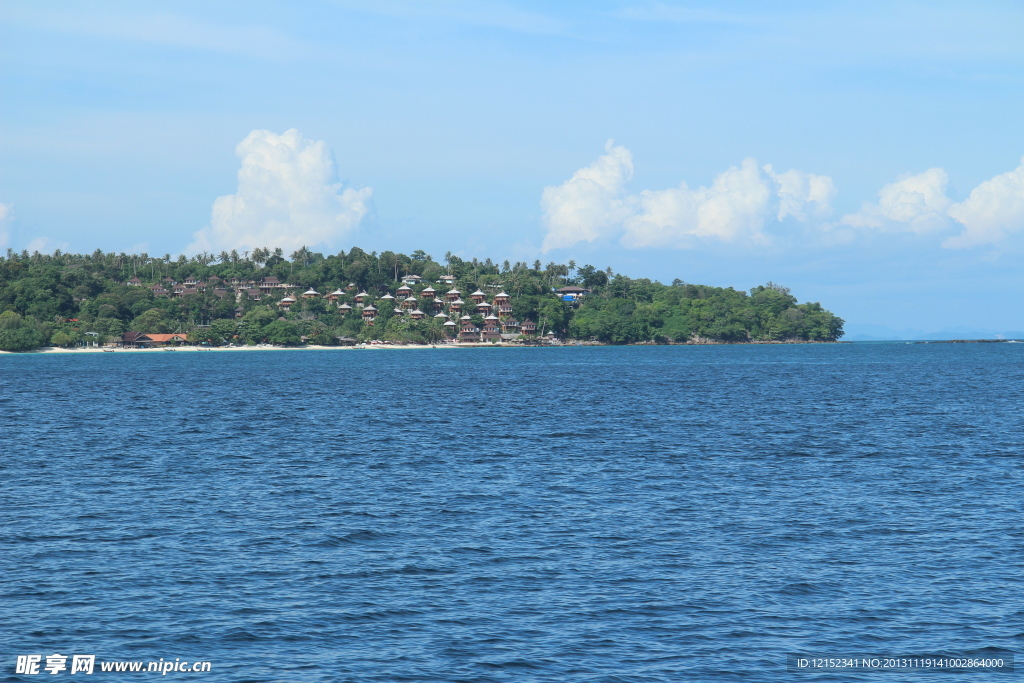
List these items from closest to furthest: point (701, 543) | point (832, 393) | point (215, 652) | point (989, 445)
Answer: point (215, 652)
point (701, 543)
point (989, 445)
point (832, 393)

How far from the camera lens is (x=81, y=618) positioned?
20.6 m

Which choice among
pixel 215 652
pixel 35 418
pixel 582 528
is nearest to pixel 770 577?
pixel 582 528

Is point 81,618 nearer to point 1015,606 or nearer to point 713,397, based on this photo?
point 1015,606

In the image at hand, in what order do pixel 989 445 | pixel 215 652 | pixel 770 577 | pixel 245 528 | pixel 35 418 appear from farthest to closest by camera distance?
pixel 35 418 → pixel 989 445 → pixel 245 528 → pixel 770 577 → pixel 215 652

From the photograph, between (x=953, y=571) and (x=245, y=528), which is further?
(x=245, y=528)

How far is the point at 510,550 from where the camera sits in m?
26.8

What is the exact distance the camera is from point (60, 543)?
27.5m

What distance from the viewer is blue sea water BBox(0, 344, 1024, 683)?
19.0 m

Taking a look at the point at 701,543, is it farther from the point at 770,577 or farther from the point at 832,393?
the point at 832,393

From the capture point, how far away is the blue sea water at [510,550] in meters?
19.0

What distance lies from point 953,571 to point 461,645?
13.7 metres

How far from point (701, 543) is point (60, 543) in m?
19.2

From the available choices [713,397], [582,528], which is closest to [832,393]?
[713,397]

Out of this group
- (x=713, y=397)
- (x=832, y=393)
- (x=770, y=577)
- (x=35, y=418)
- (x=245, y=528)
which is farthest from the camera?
(x=832, y=393)
